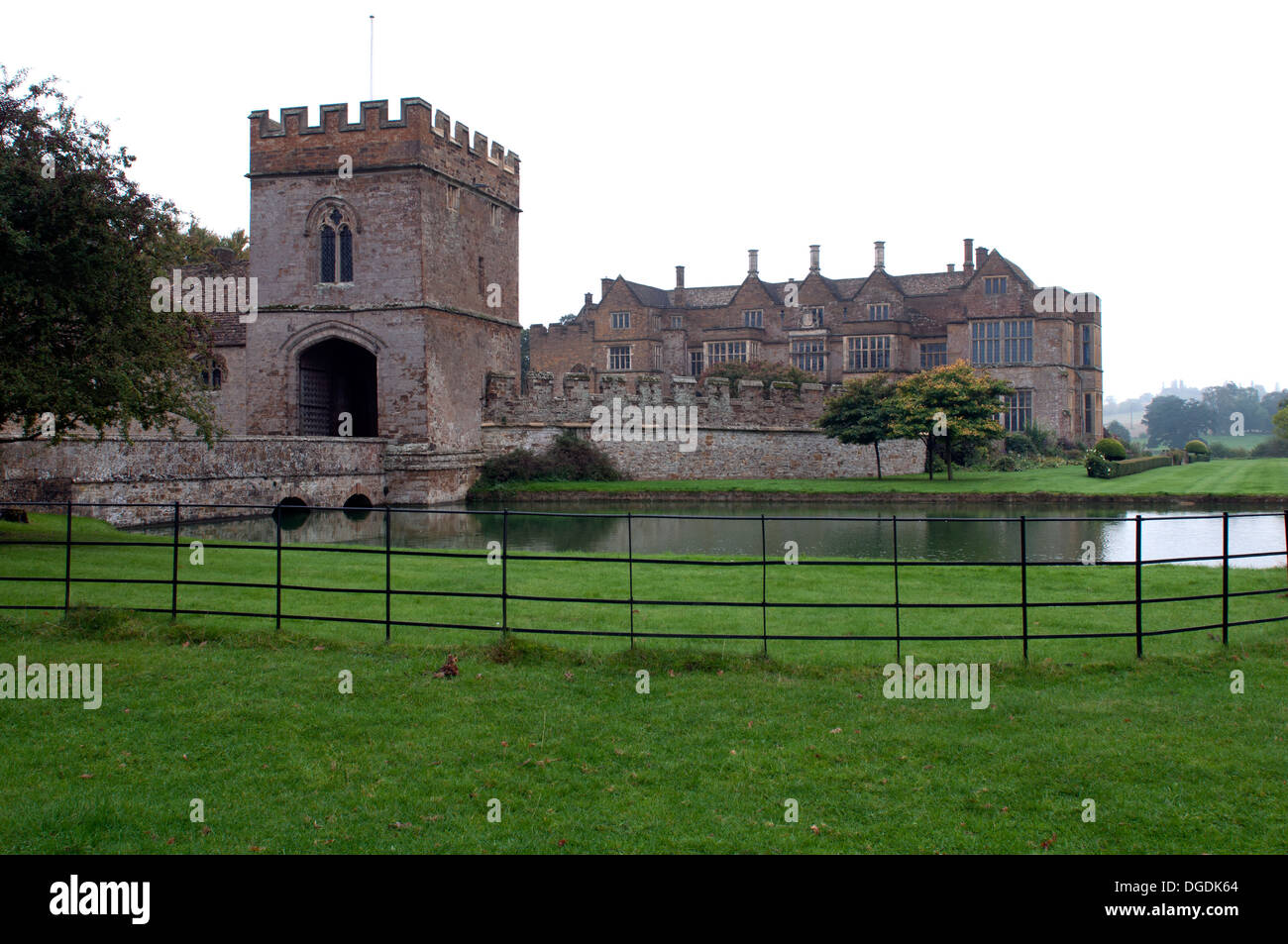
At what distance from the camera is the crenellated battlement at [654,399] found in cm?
3906

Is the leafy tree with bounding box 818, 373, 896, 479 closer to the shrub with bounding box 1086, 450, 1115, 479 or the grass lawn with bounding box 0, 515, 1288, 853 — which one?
the shrub with bounding box 1086, 450, 1115, 479

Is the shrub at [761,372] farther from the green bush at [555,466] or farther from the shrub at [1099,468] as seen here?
the shrub at [1099,468]

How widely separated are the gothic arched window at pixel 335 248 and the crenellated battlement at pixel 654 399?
22.7 ft

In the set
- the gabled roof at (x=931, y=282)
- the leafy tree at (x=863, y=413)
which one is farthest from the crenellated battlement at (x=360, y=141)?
the gabled roof at (x=931, y=282)

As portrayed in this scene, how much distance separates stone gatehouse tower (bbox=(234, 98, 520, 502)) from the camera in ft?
110

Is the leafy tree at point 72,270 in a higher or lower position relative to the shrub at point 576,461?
higher

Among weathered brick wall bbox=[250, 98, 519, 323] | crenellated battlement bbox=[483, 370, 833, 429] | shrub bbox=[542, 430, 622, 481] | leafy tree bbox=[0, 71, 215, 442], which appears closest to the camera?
leafy tree bbox=[0, 71, 215, 442]

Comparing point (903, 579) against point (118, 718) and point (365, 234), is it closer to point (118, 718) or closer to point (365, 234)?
point (118, 718)

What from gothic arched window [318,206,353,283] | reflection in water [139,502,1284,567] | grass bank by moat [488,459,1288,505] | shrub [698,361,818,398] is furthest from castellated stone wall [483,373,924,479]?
reflection in water [139,502,1284,567]

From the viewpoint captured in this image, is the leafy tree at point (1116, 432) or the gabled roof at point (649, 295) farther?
the leafy tree at point (1116, 432)

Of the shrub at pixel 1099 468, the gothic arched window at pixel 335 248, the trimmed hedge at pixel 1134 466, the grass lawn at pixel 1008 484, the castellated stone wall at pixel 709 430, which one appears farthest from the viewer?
the castellated stone wall at pixel 709 430

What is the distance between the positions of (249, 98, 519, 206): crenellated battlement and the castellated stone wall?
8796 millimetres

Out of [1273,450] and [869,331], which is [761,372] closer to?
[869,331]

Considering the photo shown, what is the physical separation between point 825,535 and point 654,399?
18.2m
